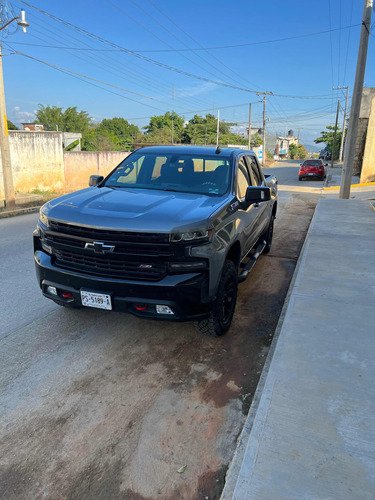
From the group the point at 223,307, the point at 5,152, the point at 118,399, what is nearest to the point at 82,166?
the point at 5,152

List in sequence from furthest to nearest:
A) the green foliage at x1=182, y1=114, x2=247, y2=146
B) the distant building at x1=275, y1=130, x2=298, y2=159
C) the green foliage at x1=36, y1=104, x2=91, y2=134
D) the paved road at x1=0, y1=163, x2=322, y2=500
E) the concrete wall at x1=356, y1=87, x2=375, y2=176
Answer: the distant building at x1=275, y1=130, x2=298, y2=159 < the green foliage at x1=182, y1=114, x2=247, y2=146 < the green foliage at x1=36, y1=104, x2=91, y2=134 < the concrete wall at x1=356, y1=87, x2=375, y2=176 < the paved road at x1=0, y1=163, x2=322, y2=500

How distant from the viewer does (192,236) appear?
325cm

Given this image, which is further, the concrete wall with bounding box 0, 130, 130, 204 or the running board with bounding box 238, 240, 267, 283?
the concrete wall with bounding box 0, 130, 130, 204

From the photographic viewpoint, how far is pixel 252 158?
6.03 metres

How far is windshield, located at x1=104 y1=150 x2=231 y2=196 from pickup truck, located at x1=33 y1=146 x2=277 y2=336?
0.16 meters

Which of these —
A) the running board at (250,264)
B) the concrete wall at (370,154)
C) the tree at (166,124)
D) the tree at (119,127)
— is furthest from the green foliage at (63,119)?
the running board at (250,264)

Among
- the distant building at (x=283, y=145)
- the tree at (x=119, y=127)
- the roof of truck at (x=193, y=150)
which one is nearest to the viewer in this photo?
the roof of truck at (x=193, y=150)

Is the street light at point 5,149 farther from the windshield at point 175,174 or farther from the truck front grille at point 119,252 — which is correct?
the truck front grille at point 119,252

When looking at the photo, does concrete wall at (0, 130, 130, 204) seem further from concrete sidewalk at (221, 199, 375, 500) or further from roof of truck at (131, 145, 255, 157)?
concrete sidewalk at (221, 199, 375, 500)

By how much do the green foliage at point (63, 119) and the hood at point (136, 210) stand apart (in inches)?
2082

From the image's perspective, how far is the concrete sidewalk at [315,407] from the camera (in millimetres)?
2029

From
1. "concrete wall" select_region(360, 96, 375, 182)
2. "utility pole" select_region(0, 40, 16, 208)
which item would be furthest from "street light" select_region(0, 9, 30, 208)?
"concrete wall" select_region(360, 96, 375, 182)

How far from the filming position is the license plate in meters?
3.32

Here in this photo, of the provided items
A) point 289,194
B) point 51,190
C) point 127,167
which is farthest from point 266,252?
point 51,190
